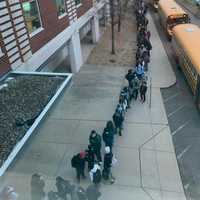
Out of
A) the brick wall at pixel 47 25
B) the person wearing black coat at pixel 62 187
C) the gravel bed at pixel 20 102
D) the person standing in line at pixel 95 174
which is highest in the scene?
the brick wall at pixel 47 25

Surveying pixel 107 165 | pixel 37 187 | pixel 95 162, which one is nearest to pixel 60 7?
pixel 95 162

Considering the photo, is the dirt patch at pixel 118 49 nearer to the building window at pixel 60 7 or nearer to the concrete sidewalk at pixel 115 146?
the concrete sidewalk at pixel 115 146

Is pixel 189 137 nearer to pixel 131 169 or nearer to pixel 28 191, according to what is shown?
pixel 131 169

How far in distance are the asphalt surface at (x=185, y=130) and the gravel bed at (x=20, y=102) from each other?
18.2 feet

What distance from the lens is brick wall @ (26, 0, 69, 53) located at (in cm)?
1340

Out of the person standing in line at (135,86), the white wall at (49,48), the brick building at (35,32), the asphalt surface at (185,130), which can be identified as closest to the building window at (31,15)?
the brick building at (35,32)

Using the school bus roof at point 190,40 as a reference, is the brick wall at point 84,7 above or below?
above

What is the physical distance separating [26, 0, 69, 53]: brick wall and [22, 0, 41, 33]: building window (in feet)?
0.95

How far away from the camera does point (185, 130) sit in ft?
43.1

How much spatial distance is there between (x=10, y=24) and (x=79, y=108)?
576cm

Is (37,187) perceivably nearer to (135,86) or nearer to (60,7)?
(135,86)

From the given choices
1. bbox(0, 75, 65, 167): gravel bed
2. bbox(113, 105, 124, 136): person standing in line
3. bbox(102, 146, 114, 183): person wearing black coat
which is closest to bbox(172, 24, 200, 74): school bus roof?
bbox(113, 105, 124, 136): person standing in line

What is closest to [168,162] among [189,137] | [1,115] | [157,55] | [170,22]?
[189,137]

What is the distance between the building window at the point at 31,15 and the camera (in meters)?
12.7
